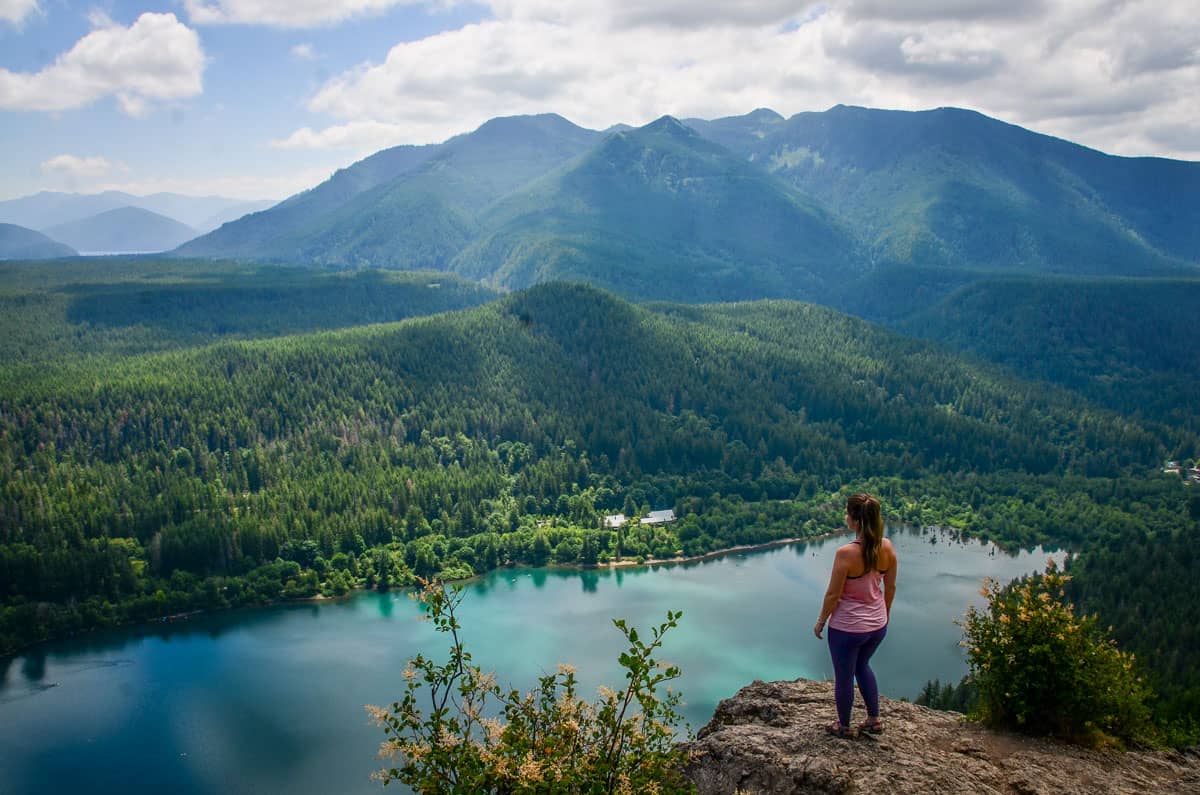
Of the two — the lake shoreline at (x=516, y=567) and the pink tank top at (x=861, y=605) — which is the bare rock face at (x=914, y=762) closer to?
the pink tank top at (x=861, y=605)

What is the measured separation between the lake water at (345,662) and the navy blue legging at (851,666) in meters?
27.3

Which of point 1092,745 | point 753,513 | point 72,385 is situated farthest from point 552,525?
point 1092,745

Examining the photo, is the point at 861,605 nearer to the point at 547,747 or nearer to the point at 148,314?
the point at 547,747

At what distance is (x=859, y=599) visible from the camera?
10922mm

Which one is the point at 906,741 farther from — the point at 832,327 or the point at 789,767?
the point at 832,327

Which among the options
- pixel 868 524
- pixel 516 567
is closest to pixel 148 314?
pixel 516 567

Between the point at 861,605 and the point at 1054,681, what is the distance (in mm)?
3449

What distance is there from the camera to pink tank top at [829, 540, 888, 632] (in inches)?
428

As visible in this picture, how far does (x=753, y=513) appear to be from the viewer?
286 ft

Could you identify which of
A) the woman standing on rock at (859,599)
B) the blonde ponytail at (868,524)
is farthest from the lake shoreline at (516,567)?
the blonde ponytail at (868,524)

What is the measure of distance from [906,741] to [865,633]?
73.7 inches

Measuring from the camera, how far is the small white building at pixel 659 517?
280ft

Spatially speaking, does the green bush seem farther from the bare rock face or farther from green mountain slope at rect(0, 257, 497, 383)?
green mountain slope at rect(0, 257, 497, 383)

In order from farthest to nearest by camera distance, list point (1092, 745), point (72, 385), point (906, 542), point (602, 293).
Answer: point (602, 293) < point (72, 385) < point (906, 542) < point (1092, 745)
